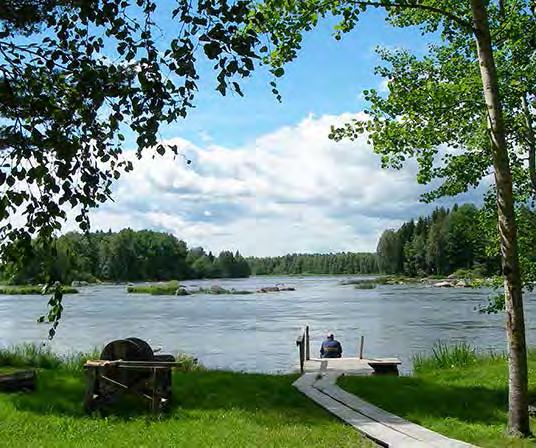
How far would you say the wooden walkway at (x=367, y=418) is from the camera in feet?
31.7

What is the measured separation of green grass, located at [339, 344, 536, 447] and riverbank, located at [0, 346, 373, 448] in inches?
60.9

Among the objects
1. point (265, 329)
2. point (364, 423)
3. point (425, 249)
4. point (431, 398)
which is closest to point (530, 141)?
point (431, 398)

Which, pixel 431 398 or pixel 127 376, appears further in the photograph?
pixel 431 398

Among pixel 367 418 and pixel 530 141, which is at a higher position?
pixel 530 141

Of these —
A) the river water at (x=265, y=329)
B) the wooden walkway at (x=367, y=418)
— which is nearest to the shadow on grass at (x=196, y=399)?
the wooden walkway at (x=367, y=418)

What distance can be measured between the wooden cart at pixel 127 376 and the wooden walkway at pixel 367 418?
326 cm

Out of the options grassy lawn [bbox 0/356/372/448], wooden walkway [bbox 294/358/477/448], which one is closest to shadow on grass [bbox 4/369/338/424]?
grassy lawn [bbox 0/356/372/448]

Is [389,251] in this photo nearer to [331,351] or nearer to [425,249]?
[425,249]

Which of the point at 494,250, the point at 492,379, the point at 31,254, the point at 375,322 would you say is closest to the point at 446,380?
the point at 492,379

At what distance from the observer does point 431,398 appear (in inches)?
534

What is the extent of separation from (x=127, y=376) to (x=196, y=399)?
1.56 meters

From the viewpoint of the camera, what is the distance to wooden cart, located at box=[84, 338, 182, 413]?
495 inches

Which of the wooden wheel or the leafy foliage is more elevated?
the leafy foliage

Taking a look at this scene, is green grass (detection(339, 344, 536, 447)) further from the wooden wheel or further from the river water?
the river water
